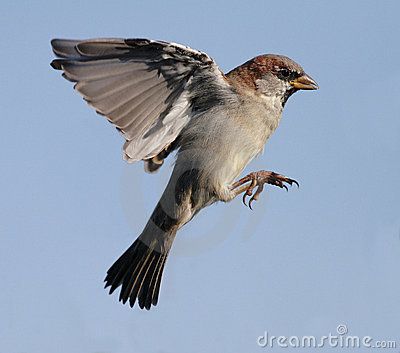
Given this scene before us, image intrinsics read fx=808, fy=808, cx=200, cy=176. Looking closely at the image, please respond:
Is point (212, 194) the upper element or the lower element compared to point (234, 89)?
lower

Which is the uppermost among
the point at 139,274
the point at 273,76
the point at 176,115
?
the point at 273,76

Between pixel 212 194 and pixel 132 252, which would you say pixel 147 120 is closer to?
pixel 212 194

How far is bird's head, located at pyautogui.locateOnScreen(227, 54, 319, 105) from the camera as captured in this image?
629 cm

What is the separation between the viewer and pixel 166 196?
20.5 ft

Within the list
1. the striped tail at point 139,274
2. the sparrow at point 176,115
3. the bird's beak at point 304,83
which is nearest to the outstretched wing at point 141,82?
the sparrow at point 176,115

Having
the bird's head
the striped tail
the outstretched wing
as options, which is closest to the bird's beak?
the bird's head

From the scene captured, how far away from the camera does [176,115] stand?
238 inches

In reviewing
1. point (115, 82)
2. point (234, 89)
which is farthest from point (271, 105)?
point (115, 82)

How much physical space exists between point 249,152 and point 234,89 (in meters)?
0.49

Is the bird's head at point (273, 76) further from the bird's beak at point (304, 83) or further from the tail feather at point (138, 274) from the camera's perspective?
the tail feather at point (138, 274)

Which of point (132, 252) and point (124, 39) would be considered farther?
point (132, 252)

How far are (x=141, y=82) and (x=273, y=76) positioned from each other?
3.72 feet

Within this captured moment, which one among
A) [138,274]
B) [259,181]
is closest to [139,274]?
[138,274]

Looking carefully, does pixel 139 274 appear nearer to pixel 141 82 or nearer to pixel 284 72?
pixel 141 82
